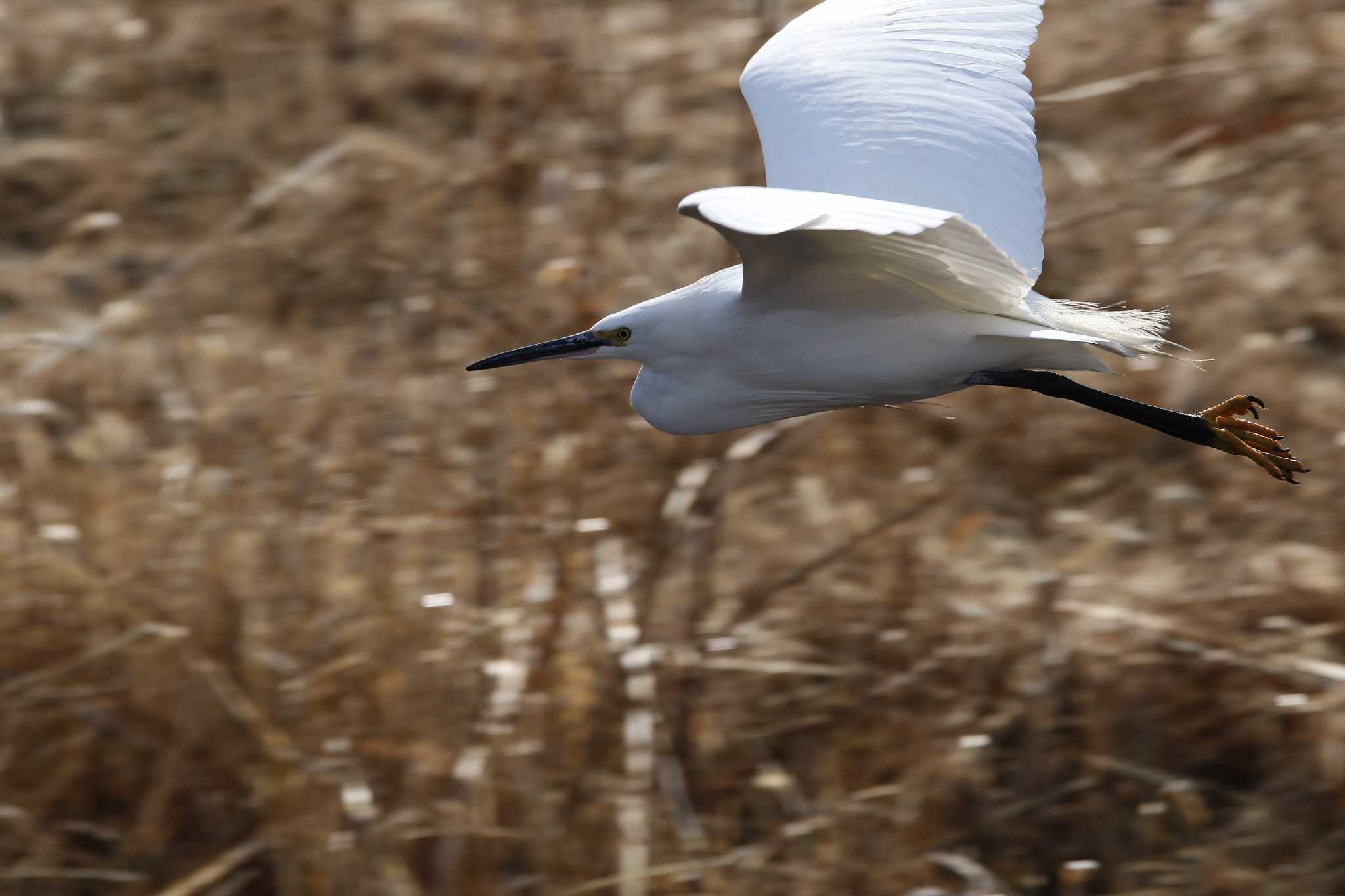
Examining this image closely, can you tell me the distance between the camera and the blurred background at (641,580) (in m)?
3.22

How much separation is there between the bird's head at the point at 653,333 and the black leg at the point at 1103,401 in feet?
1.32

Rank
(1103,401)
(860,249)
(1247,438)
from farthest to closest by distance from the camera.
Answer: (1247,438) → (1103,401) → (860,249)

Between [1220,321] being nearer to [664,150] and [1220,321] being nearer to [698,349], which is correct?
[664,150]

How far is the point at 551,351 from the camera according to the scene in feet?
8.18

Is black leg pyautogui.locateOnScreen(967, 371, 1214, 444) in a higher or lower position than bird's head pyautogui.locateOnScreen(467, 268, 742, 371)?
lower

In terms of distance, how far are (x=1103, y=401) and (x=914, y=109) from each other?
562 millimetres

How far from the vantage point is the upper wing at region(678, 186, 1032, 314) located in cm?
179

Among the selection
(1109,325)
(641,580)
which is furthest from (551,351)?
(641,580)

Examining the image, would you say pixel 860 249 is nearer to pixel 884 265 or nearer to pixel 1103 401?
pixel 884 265

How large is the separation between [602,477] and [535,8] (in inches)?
75.3

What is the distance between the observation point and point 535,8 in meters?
4.88

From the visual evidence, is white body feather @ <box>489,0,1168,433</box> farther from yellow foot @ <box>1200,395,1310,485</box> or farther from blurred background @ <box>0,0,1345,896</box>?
blurred background @ <box>0,0,1345,896</box>

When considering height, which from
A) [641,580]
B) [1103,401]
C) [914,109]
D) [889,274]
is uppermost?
[914,109]

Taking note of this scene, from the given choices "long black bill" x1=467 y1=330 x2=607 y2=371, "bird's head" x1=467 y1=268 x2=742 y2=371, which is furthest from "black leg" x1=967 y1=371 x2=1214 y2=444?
"long black bill" x1=467 y1=330 x2=607 y2=371
